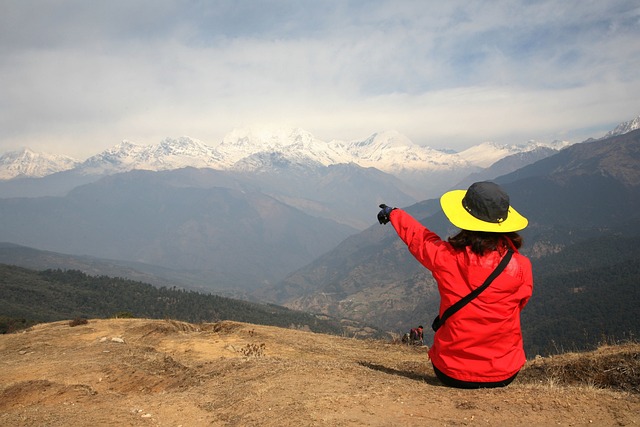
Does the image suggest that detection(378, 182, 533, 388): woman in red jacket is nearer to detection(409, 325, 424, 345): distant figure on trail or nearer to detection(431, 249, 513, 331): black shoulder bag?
detection(431, 249, 513, 331): black shoulder bag

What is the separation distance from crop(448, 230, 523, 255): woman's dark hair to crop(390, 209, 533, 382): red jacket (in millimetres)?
81

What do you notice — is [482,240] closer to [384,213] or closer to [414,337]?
[384,213]

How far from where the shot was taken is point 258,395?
6.79m

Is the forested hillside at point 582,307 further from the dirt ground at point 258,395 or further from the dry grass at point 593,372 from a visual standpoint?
the dirt ground at point 258,395

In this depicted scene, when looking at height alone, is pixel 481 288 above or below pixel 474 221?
below

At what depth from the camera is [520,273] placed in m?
5.18

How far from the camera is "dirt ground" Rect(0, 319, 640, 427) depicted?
17.4 feet

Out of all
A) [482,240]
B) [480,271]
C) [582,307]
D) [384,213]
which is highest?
[384,213]

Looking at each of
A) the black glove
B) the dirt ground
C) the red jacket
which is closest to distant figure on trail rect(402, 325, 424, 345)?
the dirt ground

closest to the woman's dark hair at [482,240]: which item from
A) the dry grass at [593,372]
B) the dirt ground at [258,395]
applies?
the dirt ground at [258,395]

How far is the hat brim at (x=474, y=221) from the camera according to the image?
506 cm

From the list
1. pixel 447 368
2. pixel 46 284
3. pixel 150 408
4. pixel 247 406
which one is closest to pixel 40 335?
pixel 150 408

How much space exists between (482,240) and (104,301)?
11723cm

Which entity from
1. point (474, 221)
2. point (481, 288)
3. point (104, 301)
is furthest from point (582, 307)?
point (474, 221)
